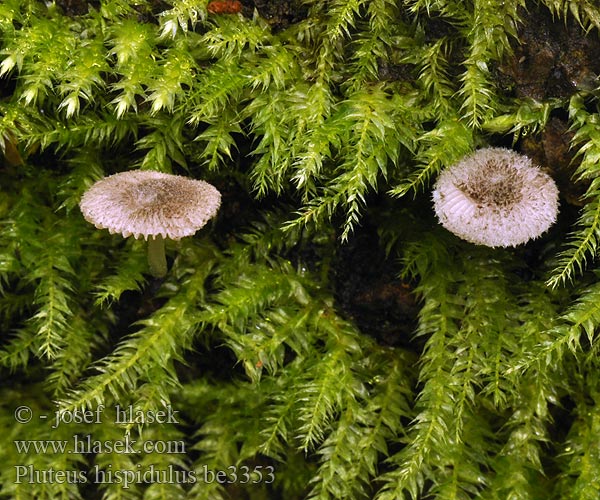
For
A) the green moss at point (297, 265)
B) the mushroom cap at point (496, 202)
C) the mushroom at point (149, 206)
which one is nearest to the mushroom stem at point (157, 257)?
the green moss at point (297, 265)

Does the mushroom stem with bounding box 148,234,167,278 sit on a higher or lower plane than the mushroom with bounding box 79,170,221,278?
lower

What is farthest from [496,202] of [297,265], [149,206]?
[149,206]

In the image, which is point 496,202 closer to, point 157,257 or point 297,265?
point 297,265

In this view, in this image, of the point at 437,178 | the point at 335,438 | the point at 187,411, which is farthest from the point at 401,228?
the point at 187,411

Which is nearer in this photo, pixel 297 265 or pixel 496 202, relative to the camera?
pixel 496 202

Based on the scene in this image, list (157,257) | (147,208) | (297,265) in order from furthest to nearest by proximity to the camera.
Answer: (297,265) → (157,257) → (147,208)

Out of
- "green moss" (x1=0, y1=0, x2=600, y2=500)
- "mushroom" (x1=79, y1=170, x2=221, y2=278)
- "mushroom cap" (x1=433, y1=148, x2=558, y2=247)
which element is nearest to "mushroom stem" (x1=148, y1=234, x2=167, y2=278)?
"green moss" (x1=0, y1=0, x2=600, y2=500)

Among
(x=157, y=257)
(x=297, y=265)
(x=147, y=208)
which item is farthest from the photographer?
(x=297, y=265)

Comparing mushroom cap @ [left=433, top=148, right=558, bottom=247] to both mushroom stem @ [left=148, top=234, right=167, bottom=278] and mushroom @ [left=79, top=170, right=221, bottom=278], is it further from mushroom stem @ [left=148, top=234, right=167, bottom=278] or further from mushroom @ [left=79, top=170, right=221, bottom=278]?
mushroom stem @ [left=148, top=234, right=167, bottom=278]
